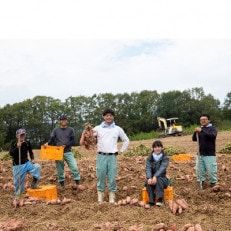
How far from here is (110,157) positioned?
17.7 feet

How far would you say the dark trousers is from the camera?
4949mm

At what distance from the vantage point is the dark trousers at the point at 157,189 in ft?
A: 16.2

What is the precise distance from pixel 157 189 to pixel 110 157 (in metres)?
0.87

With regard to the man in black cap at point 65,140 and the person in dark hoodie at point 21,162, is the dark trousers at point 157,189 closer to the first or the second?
the man in black cap at point 65,140

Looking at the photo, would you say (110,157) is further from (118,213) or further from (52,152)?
(52,152)

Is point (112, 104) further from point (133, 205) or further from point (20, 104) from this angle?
point (133, 205)

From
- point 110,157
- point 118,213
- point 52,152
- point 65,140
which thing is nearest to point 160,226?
point 118,213

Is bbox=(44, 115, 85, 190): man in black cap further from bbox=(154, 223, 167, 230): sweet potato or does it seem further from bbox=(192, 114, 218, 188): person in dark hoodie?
bbox=(154, 223, 167, 230): sweet potato

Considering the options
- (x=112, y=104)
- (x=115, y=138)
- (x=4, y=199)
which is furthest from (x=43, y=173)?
(x=112, y=104)

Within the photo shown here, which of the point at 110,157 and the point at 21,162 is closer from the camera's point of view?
the point at 110,157

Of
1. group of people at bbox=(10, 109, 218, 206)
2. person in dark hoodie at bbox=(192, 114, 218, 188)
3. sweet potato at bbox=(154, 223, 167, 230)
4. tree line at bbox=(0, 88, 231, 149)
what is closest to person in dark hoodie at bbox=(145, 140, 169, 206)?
group of people at bbox=(10, 109, 218, 206)

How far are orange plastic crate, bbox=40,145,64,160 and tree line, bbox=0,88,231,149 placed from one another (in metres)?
34.9

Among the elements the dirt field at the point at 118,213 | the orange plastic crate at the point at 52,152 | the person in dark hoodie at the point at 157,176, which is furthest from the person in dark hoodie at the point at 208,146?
the orange plastic crate at the point at 52,152

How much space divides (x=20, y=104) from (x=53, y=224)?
42.6m
